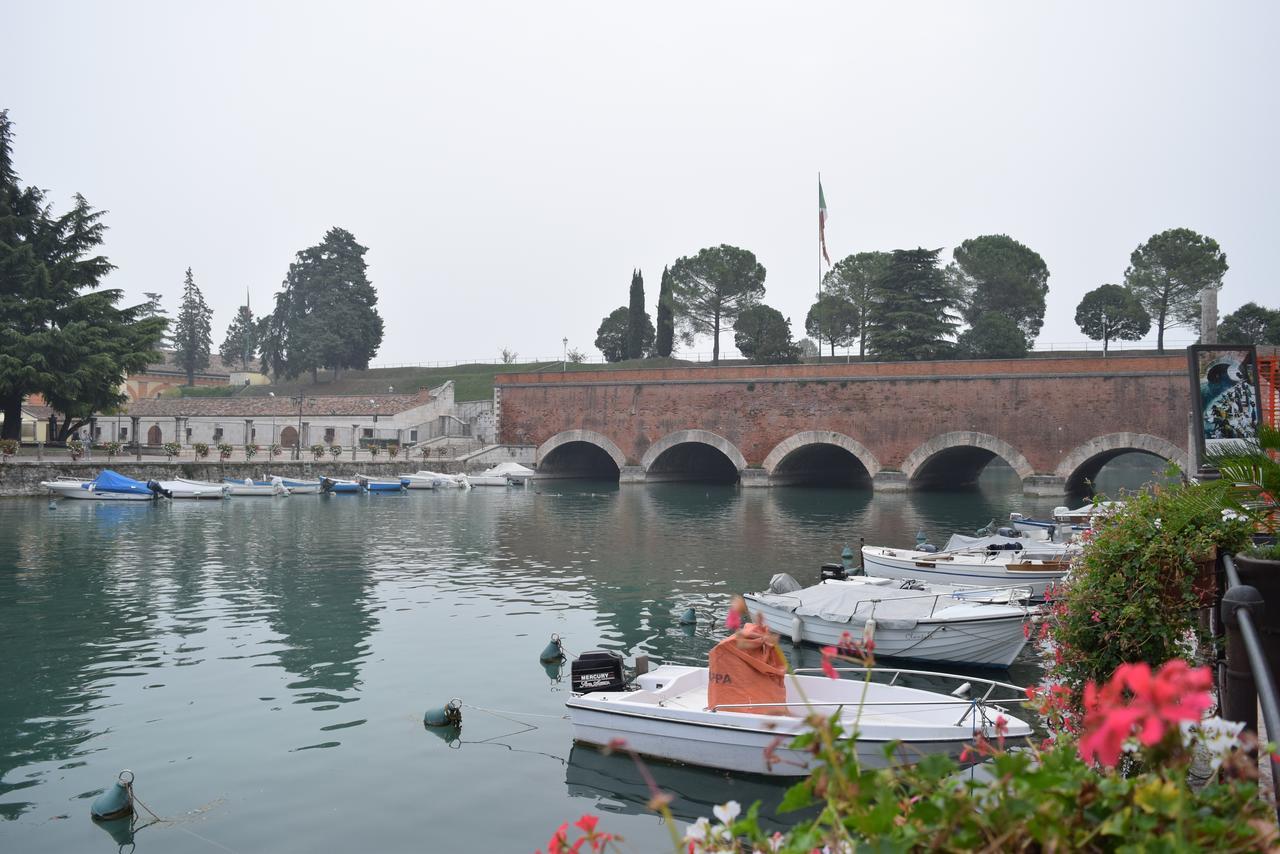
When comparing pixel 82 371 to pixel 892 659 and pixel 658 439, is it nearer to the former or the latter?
pixel 658 439

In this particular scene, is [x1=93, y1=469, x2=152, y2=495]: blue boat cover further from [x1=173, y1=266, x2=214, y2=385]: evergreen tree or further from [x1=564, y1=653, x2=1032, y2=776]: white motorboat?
[x1=173, y1=266, x2=214, y2=385]: evergreen tree

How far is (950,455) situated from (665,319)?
1094 inches

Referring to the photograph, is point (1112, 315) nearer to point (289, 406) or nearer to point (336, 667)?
point (289, 406)

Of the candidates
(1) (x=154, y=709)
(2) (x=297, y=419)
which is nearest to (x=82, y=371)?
(2) (x=297, y=419)

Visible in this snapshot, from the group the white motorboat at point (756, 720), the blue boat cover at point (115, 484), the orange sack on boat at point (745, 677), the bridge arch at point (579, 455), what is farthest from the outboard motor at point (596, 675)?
the bridge arch at point (579, 455)

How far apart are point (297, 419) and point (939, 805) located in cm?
5633

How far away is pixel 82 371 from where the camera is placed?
34625mm

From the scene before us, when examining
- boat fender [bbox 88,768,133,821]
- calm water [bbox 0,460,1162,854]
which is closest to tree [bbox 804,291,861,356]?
calm water [bbox 0,460,1162,854]

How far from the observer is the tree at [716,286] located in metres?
67.4

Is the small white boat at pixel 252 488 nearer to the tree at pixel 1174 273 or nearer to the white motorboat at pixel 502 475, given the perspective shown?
the white motorboat at pixel 502 475

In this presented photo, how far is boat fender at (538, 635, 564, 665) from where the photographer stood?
12.1 meters

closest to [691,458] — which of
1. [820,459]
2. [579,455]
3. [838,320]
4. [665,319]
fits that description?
[579,455]

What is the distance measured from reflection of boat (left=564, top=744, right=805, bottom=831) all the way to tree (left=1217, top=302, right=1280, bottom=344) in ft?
178

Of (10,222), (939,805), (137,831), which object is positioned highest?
(10,222)
